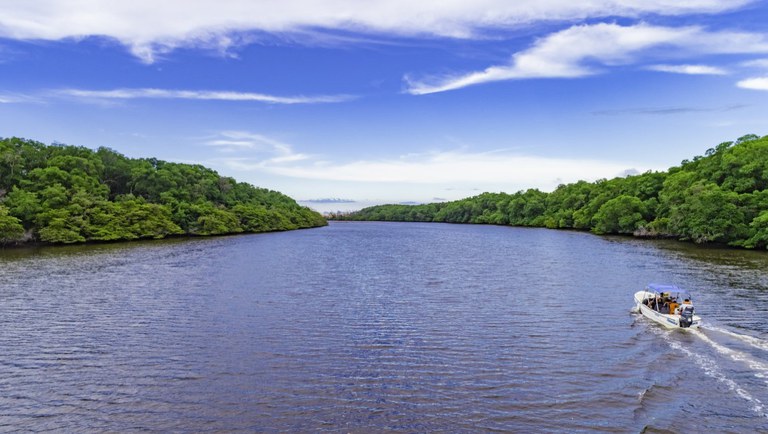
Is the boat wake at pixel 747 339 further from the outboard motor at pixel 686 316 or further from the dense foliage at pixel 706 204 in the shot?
the dense foliage at pixel 706 204

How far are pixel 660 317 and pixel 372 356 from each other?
66.2 feet

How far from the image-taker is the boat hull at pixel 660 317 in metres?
28.2

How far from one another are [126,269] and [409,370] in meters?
46.2

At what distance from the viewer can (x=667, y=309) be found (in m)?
31.2

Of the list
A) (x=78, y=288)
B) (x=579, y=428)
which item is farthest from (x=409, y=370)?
(x=78, y=288)

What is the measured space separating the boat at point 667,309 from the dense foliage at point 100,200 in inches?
3670

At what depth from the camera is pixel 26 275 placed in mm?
48094

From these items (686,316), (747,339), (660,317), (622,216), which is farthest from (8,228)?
(622,216)

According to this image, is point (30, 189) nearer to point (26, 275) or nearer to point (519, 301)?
point (26, 275)

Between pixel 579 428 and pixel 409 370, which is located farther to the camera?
pixel 409 370

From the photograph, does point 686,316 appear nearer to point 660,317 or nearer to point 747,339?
point 660,317

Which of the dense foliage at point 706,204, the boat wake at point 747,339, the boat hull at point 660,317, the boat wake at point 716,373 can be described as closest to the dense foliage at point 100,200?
the boat hull at point 660,317

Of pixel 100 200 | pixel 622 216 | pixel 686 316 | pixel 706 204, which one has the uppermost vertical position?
pixel 706 204

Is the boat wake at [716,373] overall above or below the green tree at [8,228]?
below
